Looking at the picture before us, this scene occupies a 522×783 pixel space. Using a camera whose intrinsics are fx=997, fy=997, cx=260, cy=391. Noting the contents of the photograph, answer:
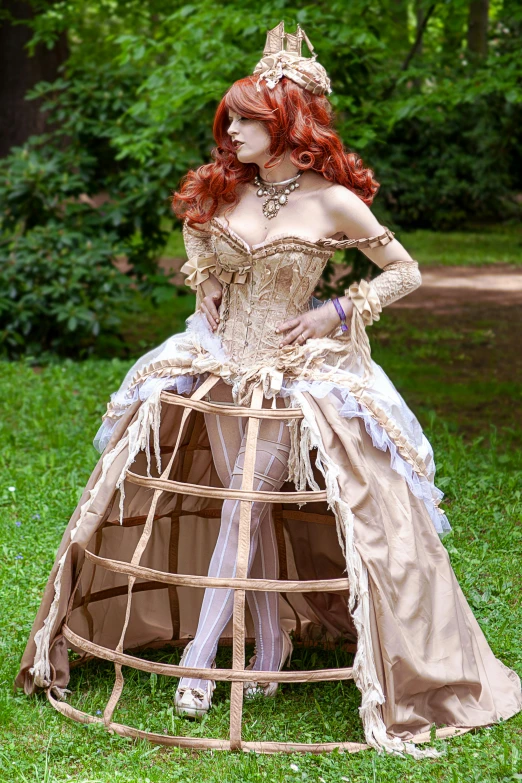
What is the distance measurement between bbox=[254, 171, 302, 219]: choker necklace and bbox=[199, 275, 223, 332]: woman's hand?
1.11ft

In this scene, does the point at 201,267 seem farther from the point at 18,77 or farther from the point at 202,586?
the point at 18,77

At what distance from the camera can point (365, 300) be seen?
9.95 ft

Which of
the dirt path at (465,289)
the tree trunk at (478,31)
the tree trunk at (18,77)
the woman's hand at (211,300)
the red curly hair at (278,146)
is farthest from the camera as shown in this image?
the tree trunk at (478,31)

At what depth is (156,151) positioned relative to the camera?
25.5ft

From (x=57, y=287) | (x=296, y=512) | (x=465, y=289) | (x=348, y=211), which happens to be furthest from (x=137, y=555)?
(x=465, y=289)

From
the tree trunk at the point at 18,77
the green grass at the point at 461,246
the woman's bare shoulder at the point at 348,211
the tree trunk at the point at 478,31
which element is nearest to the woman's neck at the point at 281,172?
the woman's bare shoulder at the point at 348,211

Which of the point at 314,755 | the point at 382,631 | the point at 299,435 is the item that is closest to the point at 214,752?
the point at 314,755

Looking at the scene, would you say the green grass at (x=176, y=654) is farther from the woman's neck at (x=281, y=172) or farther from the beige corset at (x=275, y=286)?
the woman's neck at (x=281, y=172)

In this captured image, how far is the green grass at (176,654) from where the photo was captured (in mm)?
2707

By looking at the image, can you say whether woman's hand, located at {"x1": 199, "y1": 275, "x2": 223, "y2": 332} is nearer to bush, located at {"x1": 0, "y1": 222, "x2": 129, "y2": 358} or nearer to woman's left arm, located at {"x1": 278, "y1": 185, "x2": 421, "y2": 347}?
woman's left arm, located at {"x1": 278, "y1": 185, "x2": 421, "y2": 347}

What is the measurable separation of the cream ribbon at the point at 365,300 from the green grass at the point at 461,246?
10.4 m

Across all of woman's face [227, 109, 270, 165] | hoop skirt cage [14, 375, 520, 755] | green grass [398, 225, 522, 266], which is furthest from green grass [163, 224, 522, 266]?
woman's face [227, 109, 270, 165]

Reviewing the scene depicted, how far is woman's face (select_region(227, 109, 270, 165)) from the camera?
9.73ft

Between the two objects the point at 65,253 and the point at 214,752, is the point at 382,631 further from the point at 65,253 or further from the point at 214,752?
the point at 65,253
